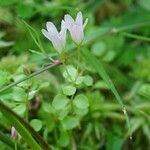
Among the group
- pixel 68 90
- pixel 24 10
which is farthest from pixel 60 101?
pixel 24 10

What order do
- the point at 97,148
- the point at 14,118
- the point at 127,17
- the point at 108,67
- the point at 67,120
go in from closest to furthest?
1. the point at 14,118
2. the point at 67,120
3. the point at 97,148
4. the point at 108,67
5. the point at 127,17

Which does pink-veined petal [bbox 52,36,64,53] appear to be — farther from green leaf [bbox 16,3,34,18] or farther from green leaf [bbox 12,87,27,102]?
green leaf [bbox 16,3,34,18]

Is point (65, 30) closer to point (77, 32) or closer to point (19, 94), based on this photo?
point (77, 32)

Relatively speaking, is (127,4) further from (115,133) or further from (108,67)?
(115,133)

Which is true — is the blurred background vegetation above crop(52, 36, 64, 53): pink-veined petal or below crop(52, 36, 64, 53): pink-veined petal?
below

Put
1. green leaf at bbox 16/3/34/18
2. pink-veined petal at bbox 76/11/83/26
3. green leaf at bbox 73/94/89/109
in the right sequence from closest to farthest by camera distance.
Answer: pink-veined petal at bbox 76/11/83/26
green leaf at bbox 73/94/89/109
green leaf at bbox 16/3/34/18

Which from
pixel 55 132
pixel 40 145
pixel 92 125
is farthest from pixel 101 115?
pixel 40 145

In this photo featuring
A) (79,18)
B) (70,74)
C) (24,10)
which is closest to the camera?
(79,18)

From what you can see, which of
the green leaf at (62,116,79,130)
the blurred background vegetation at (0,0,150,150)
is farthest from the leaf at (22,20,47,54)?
the green leaf at (62,116,79,130)
